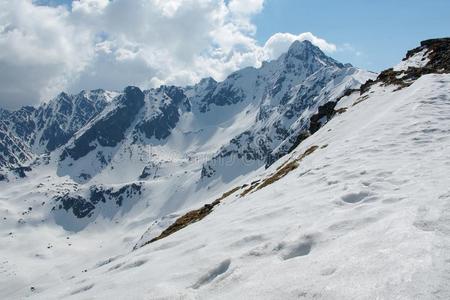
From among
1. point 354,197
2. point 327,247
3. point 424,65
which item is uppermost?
point 424,65

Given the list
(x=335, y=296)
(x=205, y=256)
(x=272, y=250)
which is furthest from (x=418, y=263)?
(x=205, y=256)

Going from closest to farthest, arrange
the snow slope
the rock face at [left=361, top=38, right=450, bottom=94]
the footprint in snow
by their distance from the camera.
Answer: the snow slope → the footprint in snow → the rock face at [left=361, top=38, right=450, bottom=94]

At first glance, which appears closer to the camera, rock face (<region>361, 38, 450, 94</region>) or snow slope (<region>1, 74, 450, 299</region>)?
snow slope (<region>1, 74, 450, 299</region>)

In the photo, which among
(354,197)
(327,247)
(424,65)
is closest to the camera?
(327,247)

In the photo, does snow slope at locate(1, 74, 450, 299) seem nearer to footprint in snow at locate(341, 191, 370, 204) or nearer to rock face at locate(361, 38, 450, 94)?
footprint in snow at locate(341, 191, 370, 204)

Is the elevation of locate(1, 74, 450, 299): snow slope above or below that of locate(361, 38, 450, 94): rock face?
below

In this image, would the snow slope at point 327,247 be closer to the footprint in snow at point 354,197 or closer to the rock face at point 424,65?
the footprint in snow at point 354,197

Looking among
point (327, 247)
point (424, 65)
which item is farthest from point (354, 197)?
point (424, 65)

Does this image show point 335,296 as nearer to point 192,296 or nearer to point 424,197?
point 192,296

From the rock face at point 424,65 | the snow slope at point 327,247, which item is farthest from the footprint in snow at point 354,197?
the rock face at point 424,65

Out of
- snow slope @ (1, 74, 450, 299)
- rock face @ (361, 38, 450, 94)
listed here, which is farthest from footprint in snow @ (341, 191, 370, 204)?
rock face @ (361, 38, 450, 94)

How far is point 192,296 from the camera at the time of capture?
10.0 metres

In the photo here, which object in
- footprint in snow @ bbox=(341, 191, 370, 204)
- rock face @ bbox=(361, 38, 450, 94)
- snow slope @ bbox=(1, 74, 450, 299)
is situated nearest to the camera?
snow slope @ bbox=(1, 74, 450, 299)

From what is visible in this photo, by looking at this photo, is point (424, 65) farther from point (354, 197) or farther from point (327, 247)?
point (327, 247)
